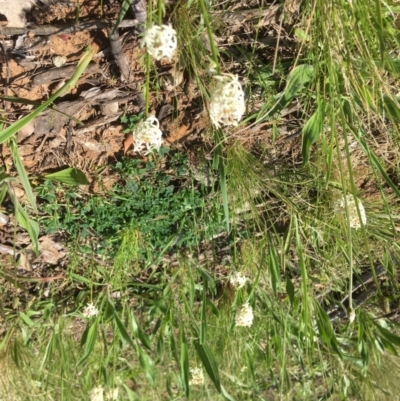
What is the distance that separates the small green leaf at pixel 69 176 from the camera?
4.14ft

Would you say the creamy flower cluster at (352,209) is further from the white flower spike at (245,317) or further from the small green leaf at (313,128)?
the white flower spike at (245,317)

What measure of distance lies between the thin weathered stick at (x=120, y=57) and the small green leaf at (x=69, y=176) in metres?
0.29

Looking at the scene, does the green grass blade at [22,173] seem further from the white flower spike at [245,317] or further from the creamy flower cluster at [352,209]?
the creamy flower cluster at [352,209]

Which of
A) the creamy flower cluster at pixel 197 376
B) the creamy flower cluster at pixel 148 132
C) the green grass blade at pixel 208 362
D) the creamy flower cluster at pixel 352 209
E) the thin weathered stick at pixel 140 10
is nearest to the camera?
the creamy flower cluster at pixel 148 132

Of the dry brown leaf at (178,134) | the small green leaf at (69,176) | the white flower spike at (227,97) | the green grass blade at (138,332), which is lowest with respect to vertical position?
the green grass blade at (138,332)

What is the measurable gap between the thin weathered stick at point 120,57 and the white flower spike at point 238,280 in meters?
0.68

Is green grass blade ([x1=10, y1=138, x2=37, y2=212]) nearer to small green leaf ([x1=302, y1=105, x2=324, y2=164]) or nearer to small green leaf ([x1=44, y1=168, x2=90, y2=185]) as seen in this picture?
small green leaf ([x1=44, y1=168, x2=90, y2=185])

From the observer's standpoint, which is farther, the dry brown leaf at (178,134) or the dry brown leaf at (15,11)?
the dry brown leaf at (178,134)

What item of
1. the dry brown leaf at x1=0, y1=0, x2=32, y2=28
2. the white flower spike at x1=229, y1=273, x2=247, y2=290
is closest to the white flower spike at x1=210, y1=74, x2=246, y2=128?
the dry brown leaf at x1=0, y1=0, x2=32, y2=28

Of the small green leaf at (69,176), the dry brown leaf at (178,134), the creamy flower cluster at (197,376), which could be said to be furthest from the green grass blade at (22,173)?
the creamy flower cluster at (197,376)

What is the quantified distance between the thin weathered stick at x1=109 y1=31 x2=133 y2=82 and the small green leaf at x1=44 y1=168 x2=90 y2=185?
287 mm

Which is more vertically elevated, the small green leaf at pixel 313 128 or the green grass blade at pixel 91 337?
the small green leaf at pixel 313 128

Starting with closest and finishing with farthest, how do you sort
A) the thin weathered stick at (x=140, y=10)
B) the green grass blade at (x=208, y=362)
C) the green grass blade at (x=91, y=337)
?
the thin weathered stick at (x=140, y=10), the green grass blade at (x=208, y=362), the green grass blade at (x=91, y=337)

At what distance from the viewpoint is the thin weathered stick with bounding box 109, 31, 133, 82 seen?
45.5 inches
